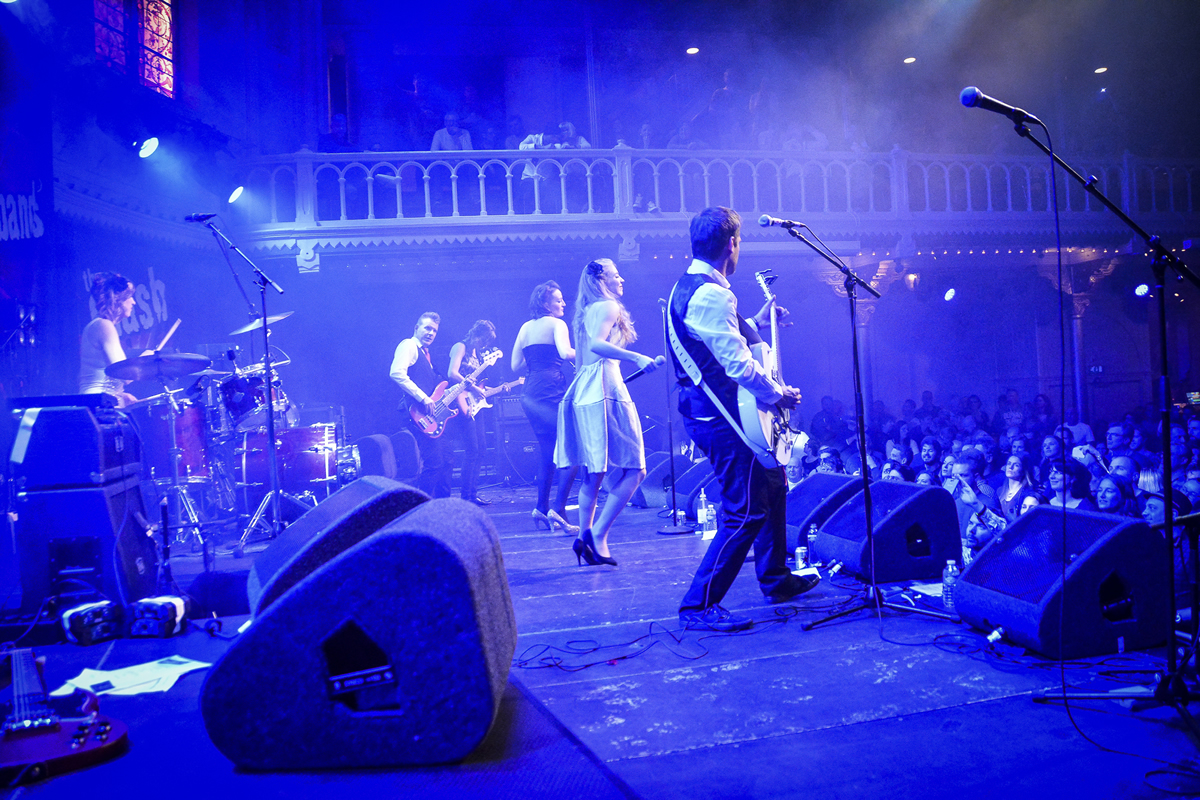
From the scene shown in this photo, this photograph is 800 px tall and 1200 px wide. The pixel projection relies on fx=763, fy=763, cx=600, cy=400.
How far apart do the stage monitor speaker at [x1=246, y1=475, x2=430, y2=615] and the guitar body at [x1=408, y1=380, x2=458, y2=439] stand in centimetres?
420

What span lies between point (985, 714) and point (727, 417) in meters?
1.52

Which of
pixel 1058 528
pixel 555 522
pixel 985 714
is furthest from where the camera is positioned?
pixel 555 522

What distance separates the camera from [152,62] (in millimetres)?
9133

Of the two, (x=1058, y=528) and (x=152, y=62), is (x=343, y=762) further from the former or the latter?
(x=152, y=62)

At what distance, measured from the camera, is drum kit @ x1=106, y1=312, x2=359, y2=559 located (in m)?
6.25

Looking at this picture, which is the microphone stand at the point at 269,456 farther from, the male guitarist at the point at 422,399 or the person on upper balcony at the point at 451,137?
the person on upper balcony at the point at 451,137

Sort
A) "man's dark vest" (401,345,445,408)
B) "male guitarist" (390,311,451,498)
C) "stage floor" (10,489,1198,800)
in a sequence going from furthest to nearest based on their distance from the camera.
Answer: "man's dark vest" (401,345,445,408) → "male guitarist" (390,311,451,498) → "stage floor" (10,489,1198,800)

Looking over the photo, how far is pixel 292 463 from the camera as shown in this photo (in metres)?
6.80

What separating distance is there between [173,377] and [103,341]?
20.8 inches

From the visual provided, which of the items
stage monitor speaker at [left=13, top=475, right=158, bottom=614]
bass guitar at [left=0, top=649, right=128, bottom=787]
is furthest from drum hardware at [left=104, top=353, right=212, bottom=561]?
bass guitar at [left=0, top=649, right=128, bottom=787]

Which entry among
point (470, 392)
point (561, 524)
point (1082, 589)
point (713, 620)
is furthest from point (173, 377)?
point (1082, 589)

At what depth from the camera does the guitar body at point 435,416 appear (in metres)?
7.25

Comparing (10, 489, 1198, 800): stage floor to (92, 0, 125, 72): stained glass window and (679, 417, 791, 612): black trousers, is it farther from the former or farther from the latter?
(92, 0, 125, 72): stained glass window

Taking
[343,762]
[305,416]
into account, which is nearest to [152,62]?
[305,416]
